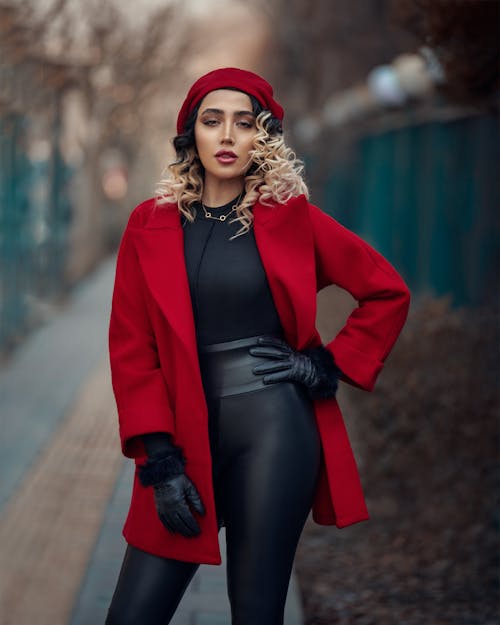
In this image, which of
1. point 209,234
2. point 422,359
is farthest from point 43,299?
point 209,234

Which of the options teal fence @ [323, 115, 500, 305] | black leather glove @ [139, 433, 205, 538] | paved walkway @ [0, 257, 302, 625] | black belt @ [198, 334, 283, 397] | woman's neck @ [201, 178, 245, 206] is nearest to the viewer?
black leather glove @ [139, 433, 205, 538]

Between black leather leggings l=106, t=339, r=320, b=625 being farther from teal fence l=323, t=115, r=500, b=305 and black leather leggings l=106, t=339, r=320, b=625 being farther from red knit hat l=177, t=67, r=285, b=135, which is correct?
teal fence l=323, t=115, r=500, b=305

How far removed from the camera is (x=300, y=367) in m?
2.75

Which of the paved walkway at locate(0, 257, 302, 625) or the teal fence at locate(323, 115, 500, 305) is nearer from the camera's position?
the paved walkway at locate(0, 257, 302, 625)

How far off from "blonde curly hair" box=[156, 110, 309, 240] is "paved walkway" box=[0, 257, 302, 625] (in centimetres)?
189

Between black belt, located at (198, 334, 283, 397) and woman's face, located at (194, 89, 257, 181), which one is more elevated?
woman's face, located at (194, 89, 257, 181)

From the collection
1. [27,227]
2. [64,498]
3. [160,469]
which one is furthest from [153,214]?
[27,227]

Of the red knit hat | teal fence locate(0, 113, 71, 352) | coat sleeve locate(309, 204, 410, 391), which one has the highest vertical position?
the red knit hat

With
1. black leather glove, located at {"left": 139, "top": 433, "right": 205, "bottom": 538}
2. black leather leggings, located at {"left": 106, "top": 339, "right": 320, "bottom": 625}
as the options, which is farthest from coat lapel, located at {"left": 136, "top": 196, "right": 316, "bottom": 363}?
black leather glove, located at {"left": 139, "top": 433, "right": 205, "bottom": 538}

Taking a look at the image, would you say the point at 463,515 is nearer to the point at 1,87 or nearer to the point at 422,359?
the point at 422,359

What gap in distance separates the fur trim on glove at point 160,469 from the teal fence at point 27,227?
24.1 feet

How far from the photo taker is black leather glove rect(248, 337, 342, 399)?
272 cm

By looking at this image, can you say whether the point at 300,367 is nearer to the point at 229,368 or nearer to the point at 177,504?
the point at 229,368

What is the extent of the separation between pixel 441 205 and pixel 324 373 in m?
6.80
